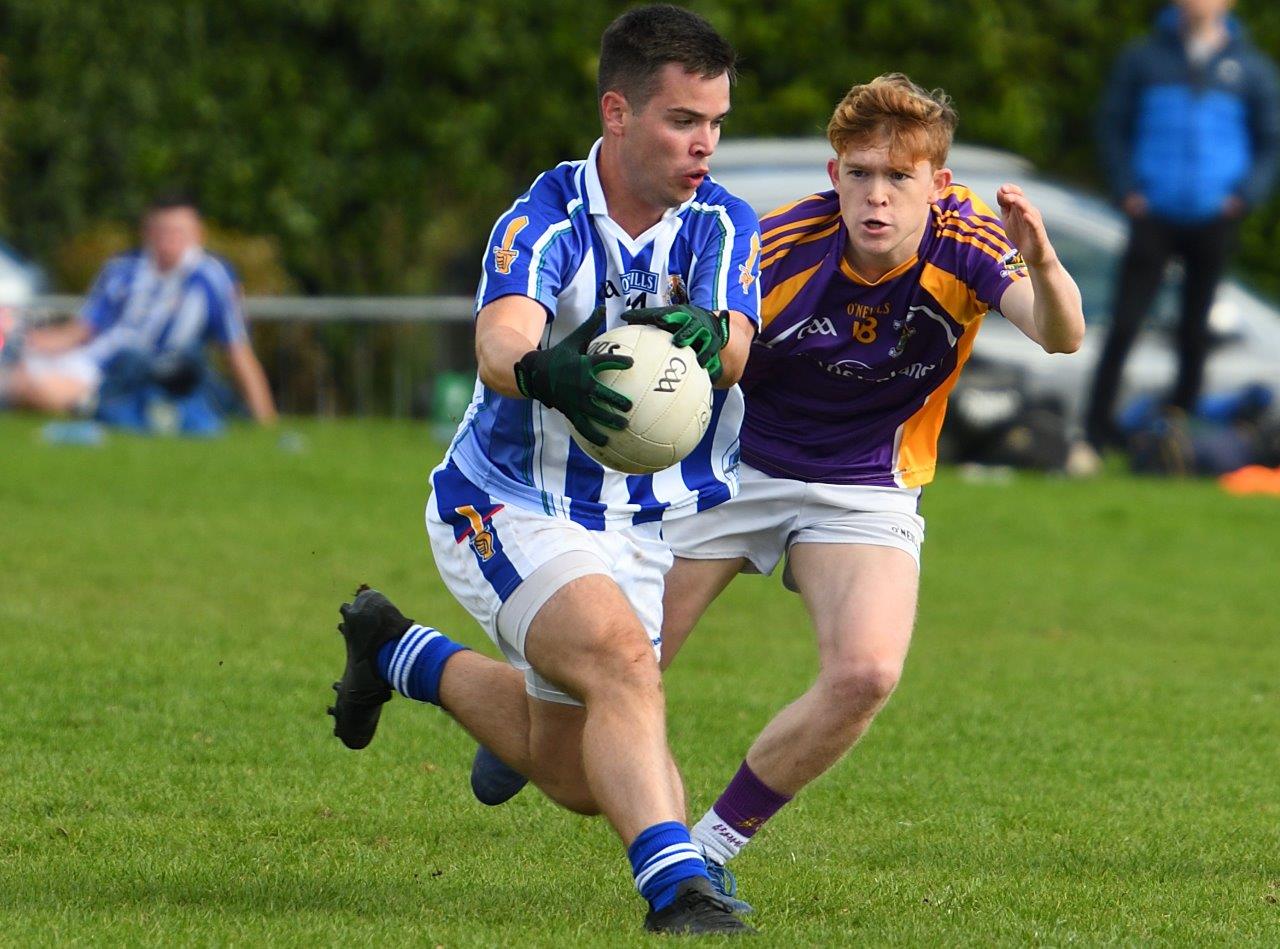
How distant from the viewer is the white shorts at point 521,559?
4.88 meters

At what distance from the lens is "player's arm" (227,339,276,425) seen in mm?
15391

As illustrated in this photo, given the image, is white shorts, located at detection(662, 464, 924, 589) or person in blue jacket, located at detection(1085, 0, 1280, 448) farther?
person in blue jacket, located at detection(1085, 0, 1280, 448)

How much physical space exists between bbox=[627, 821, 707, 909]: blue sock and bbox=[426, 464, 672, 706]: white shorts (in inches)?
18.2

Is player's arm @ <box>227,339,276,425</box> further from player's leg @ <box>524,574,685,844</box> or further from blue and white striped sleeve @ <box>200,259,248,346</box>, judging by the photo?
Answer: player's leg @ <box>524,574,685,844</box>

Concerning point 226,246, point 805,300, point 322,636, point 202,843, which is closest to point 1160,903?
point 805,300

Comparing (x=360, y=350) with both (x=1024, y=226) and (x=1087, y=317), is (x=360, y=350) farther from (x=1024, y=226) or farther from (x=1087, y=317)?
(x=1024, y=226)

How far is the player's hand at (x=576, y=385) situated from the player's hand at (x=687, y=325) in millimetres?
117

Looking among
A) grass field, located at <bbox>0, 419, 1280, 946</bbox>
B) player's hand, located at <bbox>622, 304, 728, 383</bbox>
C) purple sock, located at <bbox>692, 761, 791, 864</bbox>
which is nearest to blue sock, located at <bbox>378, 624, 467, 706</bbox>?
grass field, located at <bbox>0, 419, 1280, 946</bbox>

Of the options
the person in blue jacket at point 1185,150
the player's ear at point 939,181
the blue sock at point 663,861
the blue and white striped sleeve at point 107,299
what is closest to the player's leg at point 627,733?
the blue sock at point 663,861

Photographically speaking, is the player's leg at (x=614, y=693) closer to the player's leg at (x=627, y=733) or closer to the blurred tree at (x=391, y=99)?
the player's leg at (x=627, y=733)

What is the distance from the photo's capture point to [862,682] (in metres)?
5.16

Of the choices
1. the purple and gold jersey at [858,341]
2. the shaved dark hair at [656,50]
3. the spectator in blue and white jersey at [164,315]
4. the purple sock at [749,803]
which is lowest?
the spectator in blue and white jersey at [164,315]

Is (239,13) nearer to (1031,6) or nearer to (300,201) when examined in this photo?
(300,201)

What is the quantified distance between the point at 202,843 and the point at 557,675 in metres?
1.14
